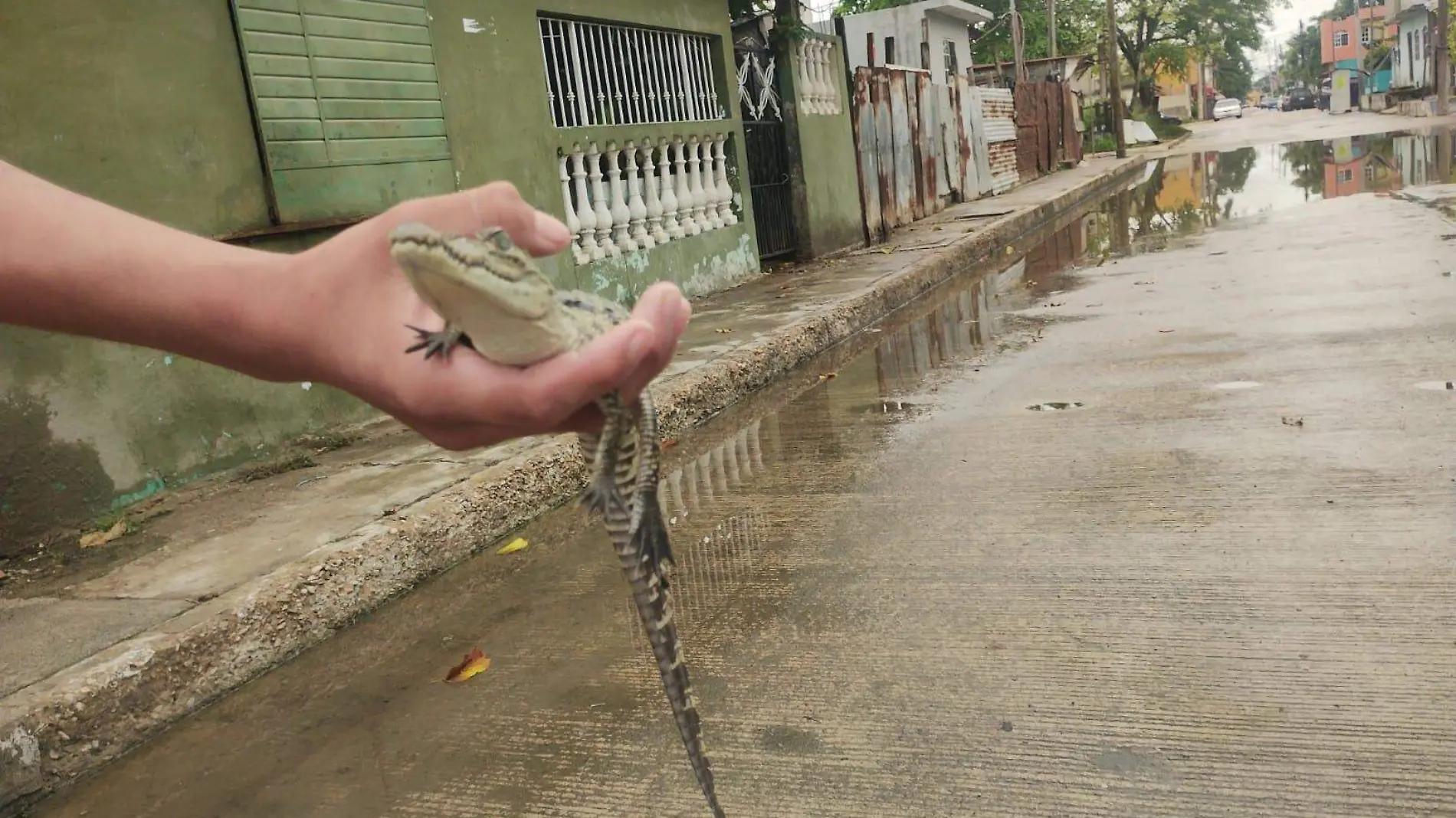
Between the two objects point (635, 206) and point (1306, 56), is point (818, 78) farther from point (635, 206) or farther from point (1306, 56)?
point (1306, 56)

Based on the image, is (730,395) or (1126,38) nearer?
(730,395)

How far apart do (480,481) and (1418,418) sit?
359 cm

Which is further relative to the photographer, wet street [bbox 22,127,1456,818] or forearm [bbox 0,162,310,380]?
wet street [bbox 22,127,1456,818]

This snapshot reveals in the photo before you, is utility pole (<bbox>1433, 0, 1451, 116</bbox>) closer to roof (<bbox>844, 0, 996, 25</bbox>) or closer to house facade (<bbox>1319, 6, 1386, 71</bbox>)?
roof (<bbox>844, 0, 996, 25</bbox>)

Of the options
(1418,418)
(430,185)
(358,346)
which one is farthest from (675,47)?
(358,346)

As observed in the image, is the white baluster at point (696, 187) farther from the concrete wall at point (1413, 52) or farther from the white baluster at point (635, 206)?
the concrete wall at point (1413, 52)

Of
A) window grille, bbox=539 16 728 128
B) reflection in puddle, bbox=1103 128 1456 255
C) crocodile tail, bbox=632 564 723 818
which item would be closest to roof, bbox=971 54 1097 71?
reflection in puddle, bbox=1103 128 1456 255

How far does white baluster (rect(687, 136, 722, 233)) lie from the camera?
8578 mm

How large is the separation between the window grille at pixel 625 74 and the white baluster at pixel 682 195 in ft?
0.78

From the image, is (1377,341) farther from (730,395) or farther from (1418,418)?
(730,395)

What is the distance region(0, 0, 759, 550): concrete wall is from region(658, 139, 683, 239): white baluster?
3506 mm

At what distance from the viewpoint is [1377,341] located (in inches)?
211

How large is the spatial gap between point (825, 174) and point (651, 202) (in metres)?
3.29

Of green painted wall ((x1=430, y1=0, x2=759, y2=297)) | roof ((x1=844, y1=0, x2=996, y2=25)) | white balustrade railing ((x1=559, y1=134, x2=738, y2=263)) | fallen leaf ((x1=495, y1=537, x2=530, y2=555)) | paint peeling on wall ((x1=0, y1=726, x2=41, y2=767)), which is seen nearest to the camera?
paint peeling on wall ((x1=0, y1=726, x2=41, y2=767))
